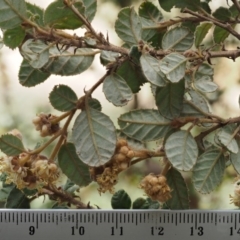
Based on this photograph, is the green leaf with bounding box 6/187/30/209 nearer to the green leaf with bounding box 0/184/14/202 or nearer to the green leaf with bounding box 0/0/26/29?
the green leaf with bounding box 0/184/14/202

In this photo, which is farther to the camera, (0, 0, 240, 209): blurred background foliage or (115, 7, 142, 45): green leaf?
A: (0, 0, 240, 209): blurred background foliage

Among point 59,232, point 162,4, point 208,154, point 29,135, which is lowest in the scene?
point 59,232

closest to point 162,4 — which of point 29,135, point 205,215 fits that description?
point 205,215

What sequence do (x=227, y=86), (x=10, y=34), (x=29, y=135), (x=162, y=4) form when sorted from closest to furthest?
(x=10, y=34) → (x=162, y=4) → (x=29, y=135) → (x=227, y=86)

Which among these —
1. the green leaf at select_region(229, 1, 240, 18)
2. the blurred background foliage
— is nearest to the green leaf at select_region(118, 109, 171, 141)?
the green leaf at select_region(229, 1, 240, 18)

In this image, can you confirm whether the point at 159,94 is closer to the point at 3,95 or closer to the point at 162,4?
the point at 162,4

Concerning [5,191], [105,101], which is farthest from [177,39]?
[105,101]

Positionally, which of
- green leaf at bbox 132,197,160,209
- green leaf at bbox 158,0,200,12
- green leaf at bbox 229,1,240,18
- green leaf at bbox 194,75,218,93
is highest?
green leaf at bbox 229,1,240,18

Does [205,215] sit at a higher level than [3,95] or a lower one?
lower
